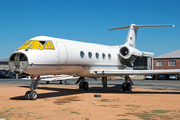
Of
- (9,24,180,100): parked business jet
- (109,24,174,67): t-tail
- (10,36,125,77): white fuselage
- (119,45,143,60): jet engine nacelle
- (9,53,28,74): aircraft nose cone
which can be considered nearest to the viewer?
(9,53,28,74): aircraft nose cone

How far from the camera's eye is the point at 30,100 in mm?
11812

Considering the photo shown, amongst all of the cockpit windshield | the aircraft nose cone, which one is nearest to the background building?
the cockpit windshield

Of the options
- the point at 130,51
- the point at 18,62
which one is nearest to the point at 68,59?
the point at 18,62

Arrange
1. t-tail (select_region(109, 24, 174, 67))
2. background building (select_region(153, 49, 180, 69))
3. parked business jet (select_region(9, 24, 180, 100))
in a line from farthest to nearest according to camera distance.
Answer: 1. background building (select_region(153, 49, 180, 69))
2. t-tail (select_region(109, 24, 174, 67))
3. parked business jet (select_region(9, 24, 180, 100))

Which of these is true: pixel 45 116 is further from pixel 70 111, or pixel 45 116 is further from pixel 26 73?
pixel 26 73

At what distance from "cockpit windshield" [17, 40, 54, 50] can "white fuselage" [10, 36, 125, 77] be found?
0.23 metres

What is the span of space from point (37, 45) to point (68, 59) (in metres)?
2.31

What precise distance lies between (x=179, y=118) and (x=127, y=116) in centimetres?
178

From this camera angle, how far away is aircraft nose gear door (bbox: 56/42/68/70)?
13.0 m

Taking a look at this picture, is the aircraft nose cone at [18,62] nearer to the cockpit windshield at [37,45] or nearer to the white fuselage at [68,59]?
the white fuselage at [68,59]

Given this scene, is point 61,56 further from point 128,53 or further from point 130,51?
point 130,51

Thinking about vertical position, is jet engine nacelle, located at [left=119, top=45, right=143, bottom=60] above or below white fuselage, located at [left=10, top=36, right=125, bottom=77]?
above

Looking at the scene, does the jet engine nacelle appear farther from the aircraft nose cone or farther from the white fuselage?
the aircraft nose cone

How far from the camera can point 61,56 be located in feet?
42.9
